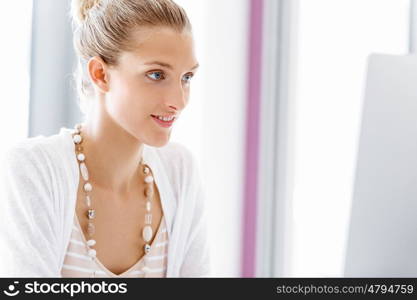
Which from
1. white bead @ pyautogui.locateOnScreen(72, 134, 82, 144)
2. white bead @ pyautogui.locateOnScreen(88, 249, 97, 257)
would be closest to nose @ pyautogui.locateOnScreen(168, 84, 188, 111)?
white bead @ pyautogui.locateOnScreen(72, 134, 82, 144)

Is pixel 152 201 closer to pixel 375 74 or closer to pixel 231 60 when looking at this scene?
pixel 375 74

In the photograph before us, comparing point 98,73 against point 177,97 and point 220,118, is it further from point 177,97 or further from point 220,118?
point 220,118

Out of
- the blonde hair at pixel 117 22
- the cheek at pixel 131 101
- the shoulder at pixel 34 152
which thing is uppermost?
A: the blonde hair at pixel 117 22

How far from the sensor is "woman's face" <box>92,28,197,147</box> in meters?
1.15

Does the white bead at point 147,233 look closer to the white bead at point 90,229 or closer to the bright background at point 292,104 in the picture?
the white bead at point 90,229

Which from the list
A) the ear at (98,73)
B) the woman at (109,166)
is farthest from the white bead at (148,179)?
the ear at (98,73)

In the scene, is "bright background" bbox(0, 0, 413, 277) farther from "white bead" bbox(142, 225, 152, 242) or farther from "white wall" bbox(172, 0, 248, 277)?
"white bead" bbox(142, 225, 152, 242)

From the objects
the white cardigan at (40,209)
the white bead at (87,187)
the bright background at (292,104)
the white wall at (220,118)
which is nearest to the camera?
the white cardigan at (40,209)

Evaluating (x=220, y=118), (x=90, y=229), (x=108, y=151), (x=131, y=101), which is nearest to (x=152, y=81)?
(x=131, y=101)

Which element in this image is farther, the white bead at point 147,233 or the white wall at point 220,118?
the white wall at point 220,118

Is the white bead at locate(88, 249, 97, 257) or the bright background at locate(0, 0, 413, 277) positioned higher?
the bright background at locate(0, 0, 413, 277)

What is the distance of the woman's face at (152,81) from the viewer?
115 cm

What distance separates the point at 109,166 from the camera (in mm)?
1234

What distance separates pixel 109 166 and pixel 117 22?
290mm
